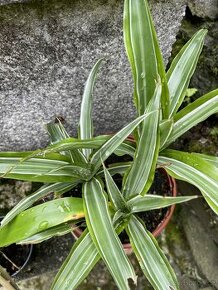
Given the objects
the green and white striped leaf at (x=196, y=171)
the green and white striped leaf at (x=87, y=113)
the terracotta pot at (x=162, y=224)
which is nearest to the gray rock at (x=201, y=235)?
the terracotta pot at (x=162, y=224)

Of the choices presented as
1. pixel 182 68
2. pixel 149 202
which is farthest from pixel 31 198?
pixel 182 68

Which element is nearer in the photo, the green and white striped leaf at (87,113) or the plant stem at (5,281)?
the plant stem at (5,281)

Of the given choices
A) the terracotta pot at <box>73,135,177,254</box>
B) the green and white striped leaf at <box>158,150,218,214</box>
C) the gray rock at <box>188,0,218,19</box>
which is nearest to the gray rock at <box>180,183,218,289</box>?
the terracotta pot at <box>73,135,177,254</box>

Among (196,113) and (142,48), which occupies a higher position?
(142,48)

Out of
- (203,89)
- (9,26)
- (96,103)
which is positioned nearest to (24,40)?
(9,26)

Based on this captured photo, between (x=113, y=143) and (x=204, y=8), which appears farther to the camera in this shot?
(x=204, y=8)

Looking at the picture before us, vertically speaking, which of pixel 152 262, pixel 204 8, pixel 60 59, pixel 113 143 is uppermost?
pixel 204 8

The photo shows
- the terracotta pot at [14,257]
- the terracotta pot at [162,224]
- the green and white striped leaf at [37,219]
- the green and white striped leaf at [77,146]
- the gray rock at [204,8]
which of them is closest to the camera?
the green and white striped leaf at [77,146]

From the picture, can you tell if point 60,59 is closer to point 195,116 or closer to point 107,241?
point 195,116

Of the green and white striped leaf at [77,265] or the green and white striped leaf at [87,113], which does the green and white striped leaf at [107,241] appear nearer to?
the green and white striped leaf at [77,265]
